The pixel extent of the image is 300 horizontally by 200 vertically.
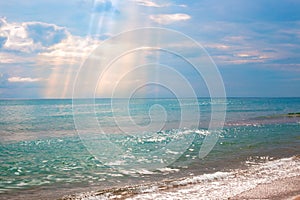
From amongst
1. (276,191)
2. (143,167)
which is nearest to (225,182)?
(276,191)

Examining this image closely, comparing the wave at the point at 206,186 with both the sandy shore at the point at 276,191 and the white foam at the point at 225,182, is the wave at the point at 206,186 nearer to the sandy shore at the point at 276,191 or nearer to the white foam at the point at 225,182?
the white foam at the point at 225,182

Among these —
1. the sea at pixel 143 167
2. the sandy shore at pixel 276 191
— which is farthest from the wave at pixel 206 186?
the sandy shore at pixel 276 191

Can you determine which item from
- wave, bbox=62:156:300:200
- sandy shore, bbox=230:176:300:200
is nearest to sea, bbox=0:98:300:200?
wave, bbox=62:156:300:200

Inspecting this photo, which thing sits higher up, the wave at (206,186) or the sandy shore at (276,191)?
the sandy shore at (276,191)

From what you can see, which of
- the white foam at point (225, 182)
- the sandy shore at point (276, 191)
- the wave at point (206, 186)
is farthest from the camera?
the wave at point (206, 186)

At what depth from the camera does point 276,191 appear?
47.5 ft

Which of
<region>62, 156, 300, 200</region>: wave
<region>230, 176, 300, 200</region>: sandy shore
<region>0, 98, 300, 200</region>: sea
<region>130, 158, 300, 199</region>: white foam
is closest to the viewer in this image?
<region>230, 176, 300, 200</region>: sandy shore

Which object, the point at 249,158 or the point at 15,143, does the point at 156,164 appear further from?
the point at 15,143

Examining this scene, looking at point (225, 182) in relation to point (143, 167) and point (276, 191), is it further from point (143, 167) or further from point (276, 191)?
point (143, 167)

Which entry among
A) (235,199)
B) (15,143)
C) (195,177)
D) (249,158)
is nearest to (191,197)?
(235,199)

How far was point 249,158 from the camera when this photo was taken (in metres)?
24.3

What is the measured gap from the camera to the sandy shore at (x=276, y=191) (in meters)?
13.7

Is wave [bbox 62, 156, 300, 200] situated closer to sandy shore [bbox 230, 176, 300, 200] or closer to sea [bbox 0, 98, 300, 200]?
sea [bbox 0, 98, 300, 200]

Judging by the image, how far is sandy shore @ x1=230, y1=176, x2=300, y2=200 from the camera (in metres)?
13.7
